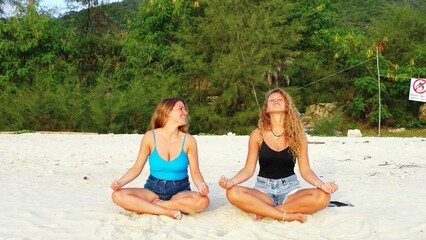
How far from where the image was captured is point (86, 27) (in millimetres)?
24531

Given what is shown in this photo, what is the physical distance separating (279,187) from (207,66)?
583 inches

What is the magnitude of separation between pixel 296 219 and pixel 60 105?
41.7ft

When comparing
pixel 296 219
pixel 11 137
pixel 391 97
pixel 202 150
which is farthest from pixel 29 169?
pixel 391 97

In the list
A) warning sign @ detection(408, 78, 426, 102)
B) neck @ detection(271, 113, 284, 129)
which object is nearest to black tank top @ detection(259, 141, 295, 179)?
neck @ detection(271, 113, 284, 129)

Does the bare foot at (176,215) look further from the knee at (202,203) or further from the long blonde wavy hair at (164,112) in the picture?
the long blonde wavy hair at (164,112)

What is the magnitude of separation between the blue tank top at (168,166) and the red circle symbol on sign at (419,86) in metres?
16.4

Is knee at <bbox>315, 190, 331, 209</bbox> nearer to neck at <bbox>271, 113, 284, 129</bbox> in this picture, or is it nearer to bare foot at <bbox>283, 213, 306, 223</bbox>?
bare foot at <bbox>283, 213, 306, 223</bbox>

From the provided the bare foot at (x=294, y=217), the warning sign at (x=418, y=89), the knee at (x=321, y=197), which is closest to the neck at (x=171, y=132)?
the bare foot at (x=294, y=217)

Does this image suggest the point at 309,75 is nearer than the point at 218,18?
No

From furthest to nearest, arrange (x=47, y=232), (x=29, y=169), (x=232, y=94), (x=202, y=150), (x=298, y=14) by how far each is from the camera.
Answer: (x=298, y=14) < (x=232, y=94) < (x=202, y=150) < (x=29, y=169) < (x=47, y=232)

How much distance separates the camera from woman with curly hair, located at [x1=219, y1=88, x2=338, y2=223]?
4.23 metres

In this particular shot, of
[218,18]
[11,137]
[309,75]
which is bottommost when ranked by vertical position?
[11,137]

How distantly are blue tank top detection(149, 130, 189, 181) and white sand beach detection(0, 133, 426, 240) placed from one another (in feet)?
1.18

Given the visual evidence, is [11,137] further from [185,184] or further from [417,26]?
[417,26]
